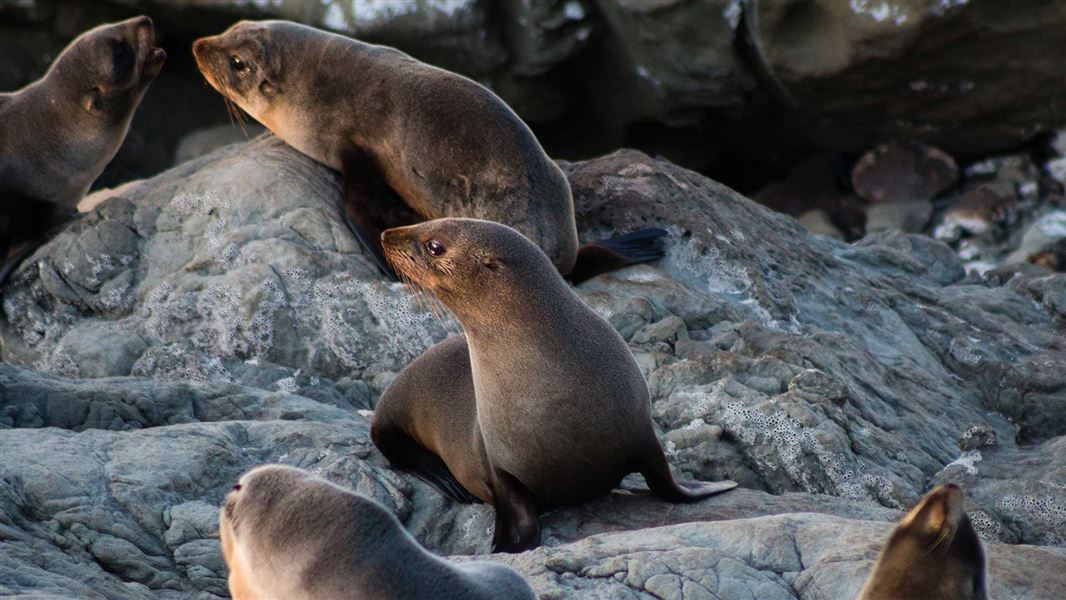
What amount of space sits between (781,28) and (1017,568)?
27.1 ft

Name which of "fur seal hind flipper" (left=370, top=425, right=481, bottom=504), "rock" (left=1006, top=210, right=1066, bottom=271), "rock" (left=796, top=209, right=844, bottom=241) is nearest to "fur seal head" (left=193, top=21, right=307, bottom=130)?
"fur seal hind flipper" (left=370, top=425, right=481, bottom=504)

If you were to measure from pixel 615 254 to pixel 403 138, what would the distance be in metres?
1.32

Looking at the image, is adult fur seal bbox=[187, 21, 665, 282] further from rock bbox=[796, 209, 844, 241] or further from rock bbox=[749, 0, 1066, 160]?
rock bbox=[796, 209, 844, 241]

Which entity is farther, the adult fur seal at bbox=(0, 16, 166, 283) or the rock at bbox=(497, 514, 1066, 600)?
the adult fur seal at bbox=(0, 16, 166, 283)

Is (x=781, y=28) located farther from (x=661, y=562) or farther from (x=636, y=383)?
(x=661, y=562)

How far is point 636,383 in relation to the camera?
4.80 m

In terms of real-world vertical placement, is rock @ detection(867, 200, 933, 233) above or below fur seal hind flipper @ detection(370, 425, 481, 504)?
below

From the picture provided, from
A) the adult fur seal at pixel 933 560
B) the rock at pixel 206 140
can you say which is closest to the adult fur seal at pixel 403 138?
the adult fur seal at pixel 933 560

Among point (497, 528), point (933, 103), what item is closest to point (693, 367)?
point (497, 528)

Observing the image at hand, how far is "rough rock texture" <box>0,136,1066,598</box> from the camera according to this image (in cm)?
399

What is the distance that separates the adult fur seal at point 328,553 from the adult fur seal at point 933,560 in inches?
32.5

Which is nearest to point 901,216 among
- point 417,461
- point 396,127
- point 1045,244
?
point 1045,244

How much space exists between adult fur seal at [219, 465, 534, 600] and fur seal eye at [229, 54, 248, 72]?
17.3 ft

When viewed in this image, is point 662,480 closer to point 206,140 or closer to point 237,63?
point 237,63
